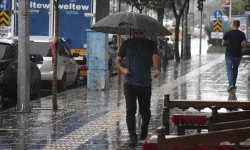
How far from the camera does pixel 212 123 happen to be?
760 centimetres

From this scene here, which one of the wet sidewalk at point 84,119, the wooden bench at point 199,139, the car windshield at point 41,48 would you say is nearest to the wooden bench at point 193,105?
the wet sidewalk at point 84,119

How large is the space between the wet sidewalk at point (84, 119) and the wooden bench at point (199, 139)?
12.8 feet

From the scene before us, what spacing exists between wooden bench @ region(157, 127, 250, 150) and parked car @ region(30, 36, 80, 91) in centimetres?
1333

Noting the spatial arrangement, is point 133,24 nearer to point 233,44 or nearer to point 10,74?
point 10,74

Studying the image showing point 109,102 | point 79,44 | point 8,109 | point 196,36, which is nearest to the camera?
point 8,109

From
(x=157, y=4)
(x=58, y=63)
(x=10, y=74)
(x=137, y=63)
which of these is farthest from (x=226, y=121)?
(x=157, y=4)

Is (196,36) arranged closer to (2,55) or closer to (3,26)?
(3,26)

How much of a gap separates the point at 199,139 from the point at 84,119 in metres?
7.44

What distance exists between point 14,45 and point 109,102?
296cm

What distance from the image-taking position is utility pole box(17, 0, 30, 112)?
14.6 m

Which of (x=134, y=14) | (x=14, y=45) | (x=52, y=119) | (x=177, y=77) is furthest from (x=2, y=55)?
(x=177, y=77)

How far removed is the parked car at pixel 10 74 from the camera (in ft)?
54.7

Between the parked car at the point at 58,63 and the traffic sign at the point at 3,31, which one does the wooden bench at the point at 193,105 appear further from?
the traffic sign at the point at 3,31

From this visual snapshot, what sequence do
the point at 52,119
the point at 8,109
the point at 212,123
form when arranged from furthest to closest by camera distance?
1. the point at 8,109
2. the point at 52,119
3. the point at 212,123
